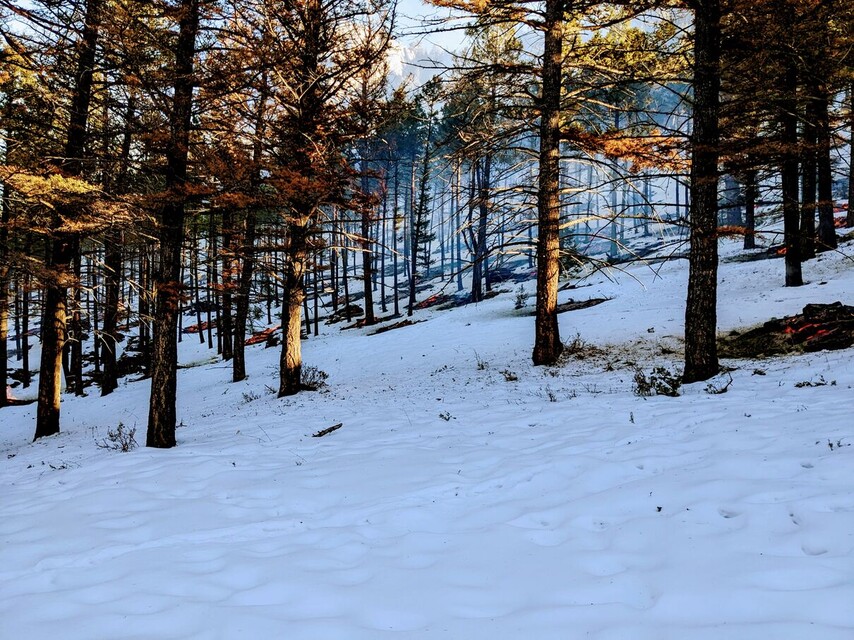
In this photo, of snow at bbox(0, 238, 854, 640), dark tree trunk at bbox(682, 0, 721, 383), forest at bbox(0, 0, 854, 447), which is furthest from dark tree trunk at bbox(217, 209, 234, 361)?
dark tree trunk at bbox(682, 0, 721, 383)

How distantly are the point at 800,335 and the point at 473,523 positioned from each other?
376 inches

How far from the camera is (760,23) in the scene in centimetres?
751

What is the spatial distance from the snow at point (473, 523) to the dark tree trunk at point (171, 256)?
2.36ft

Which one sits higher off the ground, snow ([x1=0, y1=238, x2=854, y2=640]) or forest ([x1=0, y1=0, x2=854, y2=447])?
forest ([x1=0, y1=0, x2=854, y2=447])

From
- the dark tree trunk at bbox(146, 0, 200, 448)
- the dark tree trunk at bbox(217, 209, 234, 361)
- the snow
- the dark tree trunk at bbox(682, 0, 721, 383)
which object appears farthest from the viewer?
the dark tree trunk at bbox(217, 209, 234, 361)

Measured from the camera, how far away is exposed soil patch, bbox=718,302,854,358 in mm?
8641

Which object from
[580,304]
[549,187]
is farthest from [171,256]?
[580,304]

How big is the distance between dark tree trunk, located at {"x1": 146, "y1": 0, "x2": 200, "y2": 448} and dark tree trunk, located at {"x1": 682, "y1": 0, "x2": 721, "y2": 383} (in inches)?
330

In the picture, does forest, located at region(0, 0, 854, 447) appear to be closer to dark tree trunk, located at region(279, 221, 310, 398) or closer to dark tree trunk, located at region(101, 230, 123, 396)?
dark tree trunk, located at region(279, 221, 310, 398)

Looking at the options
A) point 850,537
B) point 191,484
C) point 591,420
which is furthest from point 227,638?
point 591,420

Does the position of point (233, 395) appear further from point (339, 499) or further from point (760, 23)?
point (760, 23)

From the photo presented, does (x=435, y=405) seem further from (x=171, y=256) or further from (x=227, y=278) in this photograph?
(x=227, y=278)

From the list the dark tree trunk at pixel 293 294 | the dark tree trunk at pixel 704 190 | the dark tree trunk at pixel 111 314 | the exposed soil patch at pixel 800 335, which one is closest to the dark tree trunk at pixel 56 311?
the dark tree trunk at pixel 111 314

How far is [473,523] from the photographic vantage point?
11.9 ft
